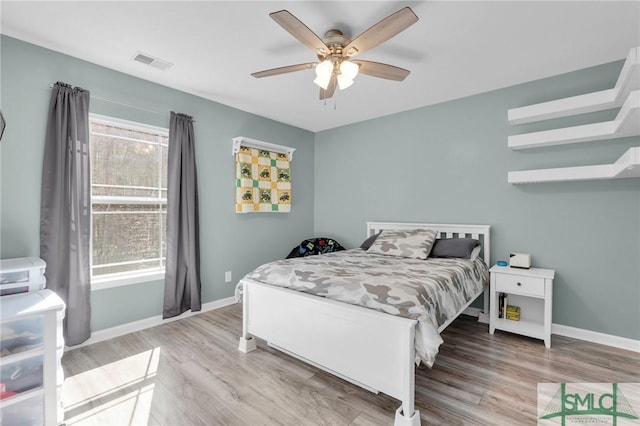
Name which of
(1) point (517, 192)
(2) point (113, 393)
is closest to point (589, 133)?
(1) point (517, 192)

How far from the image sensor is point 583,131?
2.60 m

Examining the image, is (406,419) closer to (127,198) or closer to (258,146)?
(127,198)

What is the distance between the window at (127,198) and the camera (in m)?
2.81

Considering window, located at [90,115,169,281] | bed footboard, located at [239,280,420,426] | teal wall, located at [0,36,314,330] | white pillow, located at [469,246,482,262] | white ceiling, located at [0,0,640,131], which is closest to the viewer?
bed footboard, located at [239,280,420,426]

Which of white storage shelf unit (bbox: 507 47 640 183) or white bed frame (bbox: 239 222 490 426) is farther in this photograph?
white storage shelf unit (bbox: 507 47 640 183)

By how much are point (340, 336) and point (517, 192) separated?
8.17 feet

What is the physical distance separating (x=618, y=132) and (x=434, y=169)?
1.63 metres

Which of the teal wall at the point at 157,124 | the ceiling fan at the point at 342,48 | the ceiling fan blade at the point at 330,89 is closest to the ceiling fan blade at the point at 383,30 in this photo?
the ceiling fan at the point at 342,48

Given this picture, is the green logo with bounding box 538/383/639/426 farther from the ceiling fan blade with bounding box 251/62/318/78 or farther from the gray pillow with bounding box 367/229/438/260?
the ceiling fan blade with bounding box 251/62/318/78

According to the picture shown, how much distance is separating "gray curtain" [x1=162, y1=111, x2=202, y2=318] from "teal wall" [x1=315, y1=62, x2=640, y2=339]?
2232mm

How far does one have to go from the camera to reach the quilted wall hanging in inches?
150

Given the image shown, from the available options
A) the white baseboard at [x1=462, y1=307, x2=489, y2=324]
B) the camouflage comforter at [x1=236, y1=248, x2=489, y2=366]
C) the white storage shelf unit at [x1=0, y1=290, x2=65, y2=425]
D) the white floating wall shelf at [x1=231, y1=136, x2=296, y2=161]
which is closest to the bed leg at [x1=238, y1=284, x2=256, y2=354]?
the camouflage comforter at [x1=236, y1=248, x2=489, y2=366]

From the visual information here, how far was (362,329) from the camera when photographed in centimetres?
184

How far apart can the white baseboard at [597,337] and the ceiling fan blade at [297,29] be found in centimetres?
331
